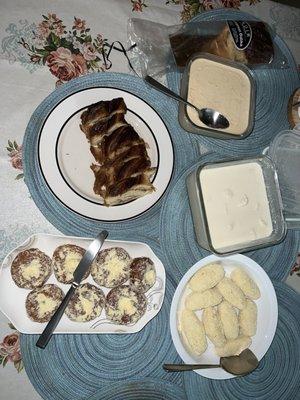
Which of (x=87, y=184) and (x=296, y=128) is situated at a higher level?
(x=87, y=184)

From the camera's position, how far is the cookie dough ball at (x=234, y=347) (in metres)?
1.50

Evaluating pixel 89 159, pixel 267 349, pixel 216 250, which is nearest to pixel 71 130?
pixel 89 159

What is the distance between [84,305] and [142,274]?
22 cm

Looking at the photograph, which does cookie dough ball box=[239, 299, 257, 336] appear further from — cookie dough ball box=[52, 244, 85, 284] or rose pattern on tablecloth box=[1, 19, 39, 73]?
rose pattern on tablecloth box=[1, 19, 39, 73]

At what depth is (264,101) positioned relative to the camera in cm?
178

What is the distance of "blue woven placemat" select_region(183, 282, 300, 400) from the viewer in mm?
1521

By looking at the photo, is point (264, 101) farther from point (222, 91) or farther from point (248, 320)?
point (248, 320)


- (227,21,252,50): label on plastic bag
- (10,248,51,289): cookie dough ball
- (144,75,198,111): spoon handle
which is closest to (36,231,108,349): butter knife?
(10,248,51,289): cookie dough ball

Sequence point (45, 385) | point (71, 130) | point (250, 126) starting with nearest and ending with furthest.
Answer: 1. point (45, 385)
2. point (71, 130)
3. point (250, 126)

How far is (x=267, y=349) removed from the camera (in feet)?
5.06

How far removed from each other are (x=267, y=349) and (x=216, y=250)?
1.39ft

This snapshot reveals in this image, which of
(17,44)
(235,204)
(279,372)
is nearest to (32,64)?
(17,44)

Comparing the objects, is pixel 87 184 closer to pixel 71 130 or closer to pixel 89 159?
pixel 89 159

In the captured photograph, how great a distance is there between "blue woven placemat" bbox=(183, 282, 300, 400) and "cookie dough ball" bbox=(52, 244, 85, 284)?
61 centimetres
